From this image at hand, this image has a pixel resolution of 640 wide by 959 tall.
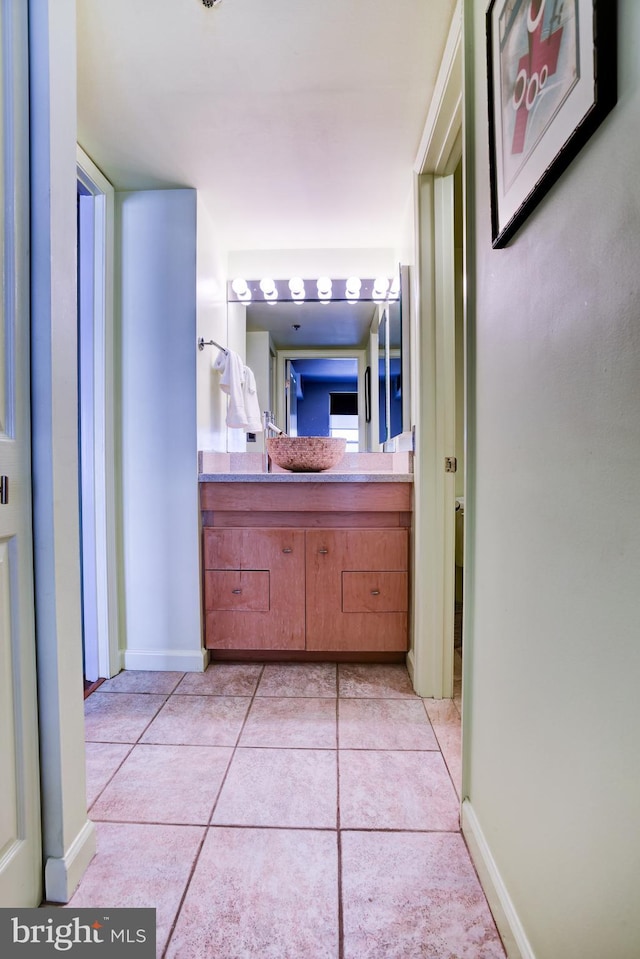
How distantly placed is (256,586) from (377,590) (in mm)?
568

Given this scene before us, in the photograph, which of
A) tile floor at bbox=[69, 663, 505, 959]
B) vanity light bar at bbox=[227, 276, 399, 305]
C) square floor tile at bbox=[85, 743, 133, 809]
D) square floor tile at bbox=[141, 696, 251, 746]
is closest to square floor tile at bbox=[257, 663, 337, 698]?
tile floor at bbox=[69, 663, 505, 959]

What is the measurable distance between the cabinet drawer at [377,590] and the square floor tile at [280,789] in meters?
0.67

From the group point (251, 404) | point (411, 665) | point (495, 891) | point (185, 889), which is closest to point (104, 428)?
point (251, 404)

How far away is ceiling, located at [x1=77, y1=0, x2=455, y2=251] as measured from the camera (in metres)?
1.17

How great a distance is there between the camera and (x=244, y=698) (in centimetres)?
173

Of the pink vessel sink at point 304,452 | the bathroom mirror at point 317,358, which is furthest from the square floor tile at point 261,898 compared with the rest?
the bathroom mirror at point 317,358

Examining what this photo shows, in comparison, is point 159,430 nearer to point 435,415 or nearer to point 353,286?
point 435,415

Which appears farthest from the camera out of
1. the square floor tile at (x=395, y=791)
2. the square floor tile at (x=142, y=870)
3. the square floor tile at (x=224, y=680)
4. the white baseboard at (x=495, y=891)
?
the square floor tile at (x=224, y=680)

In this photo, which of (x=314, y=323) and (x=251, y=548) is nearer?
(x=251, y=548)

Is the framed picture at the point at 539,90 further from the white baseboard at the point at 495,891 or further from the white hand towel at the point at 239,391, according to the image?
the white hand towel at the point at 239,391

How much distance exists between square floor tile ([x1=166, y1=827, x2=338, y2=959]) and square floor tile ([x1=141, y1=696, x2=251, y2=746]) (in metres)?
0.41

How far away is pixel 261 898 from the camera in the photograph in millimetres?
908

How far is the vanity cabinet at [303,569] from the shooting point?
1938mm

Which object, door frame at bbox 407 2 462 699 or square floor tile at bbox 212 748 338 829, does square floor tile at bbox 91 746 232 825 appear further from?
door frame at bbox 407 2 462 699
